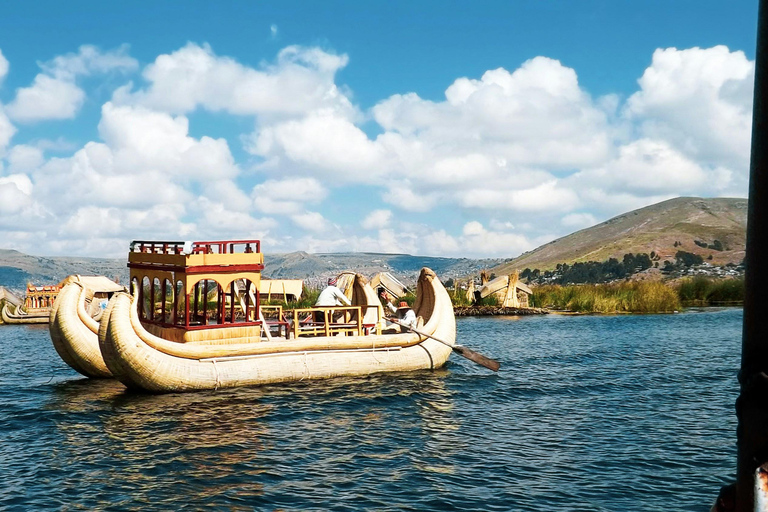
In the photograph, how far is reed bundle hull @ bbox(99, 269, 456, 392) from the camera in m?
17.3

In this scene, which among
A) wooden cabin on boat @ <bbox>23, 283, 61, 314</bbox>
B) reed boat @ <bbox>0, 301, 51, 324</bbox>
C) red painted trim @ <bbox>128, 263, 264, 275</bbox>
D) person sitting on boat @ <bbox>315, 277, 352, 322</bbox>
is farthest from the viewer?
wooden cabin on boat @ <bbox>23, 283, 61, 314</bbox>

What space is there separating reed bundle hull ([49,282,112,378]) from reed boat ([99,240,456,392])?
167 cm

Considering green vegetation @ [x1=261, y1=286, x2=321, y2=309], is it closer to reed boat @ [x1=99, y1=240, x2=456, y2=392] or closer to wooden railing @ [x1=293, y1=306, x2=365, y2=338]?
wooden railing @ [x1=293, y1=306, x2=365, y2=338]

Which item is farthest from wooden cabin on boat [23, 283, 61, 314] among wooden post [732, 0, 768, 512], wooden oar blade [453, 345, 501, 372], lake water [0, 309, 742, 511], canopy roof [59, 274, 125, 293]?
wooden post [732, 0, 768, 512]

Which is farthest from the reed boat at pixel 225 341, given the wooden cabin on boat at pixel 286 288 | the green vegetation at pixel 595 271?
the green vegetation at pixel 595 271

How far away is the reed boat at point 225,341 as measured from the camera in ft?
57.3

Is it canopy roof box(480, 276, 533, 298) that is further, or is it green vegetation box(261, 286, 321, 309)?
canopy roof box(480, 276, 533, 298)

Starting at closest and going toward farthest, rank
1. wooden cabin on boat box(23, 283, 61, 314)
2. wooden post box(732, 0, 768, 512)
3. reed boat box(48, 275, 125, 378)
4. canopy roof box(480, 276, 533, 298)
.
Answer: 1. wooden post box(732, 0, 768, 512)
2. reed boat box(48, 275, 125, 378)
3. wooden cabin on boat box(23, 283, 61, 314)
4. canopy roof box(480, 276, 533, 298)

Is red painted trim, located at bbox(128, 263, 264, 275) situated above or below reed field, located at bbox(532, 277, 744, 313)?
above

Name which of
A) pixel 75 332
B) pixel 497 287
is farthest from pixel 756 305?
pixel 497 287

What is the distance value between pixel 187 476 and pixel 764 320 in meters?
11.0

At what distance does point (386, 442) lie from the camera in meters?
14.4

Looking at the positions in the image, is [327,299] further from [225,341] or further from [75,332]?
[75,332]

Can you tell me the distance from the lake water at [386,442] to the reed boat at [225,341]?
53cm
